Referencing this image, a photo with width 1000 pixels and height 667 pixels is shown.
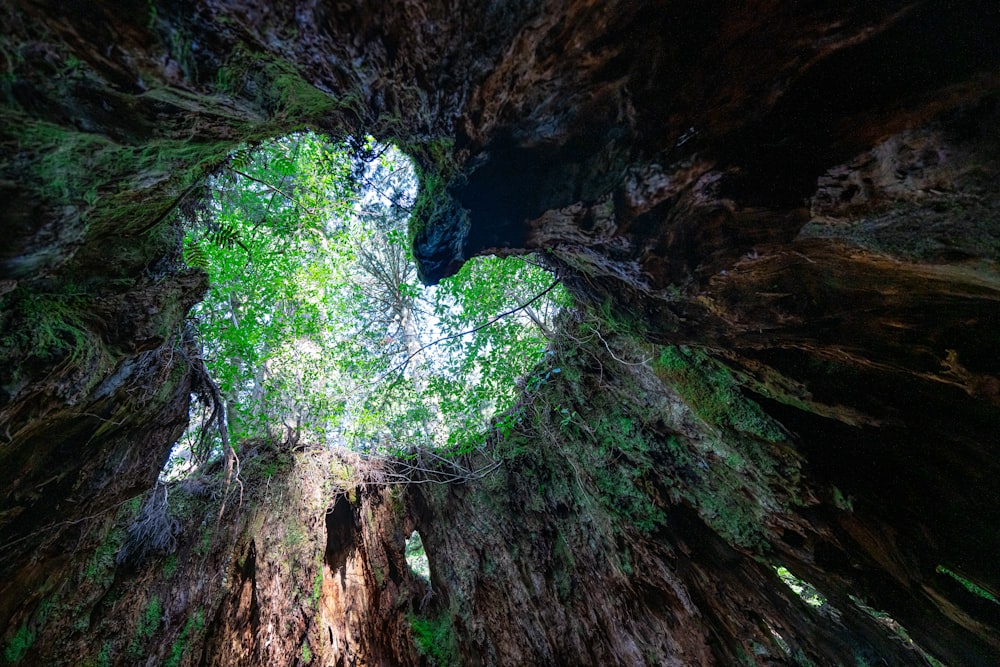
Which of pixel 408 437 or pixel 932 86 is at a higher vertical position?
pixel 932 86

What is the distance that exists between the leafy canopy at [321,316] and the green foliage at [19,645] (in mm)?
2184

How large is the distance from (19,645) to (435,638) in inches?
194

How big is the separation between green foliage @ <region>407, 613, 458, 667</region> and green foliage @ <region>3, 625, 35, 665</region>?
14.6 feet

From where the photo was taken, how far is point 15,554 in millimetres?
3145

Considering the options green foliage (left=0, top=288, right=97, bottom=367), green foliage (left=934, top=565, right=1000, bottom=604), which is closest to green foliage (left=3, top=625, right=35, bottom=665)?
green foliage (left=0, top=288, right=97, bottom=367)

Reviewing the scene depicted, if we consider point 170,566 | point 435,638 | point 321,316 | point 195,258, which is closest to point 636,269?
point 195,258

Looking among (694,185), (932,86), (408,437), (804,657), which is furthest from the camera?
(408,437)

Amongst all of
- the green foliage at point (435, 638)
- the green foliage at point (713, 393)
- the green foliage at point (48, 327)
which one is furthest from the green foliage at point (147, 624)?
the green foliage at point (713, 393)

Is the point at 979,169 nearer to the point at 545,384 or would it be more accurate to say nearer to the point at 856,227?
the point at 856,227

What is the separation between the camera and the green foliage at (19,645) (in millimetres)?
3621

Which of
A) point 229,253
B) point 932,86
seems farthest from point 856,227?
point 229,253

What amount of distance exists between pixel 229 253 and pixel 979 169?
7.64m

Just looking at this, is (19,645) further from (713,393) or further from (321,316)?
(713,393)

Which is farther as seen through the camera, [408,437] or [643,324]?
[408,437]
